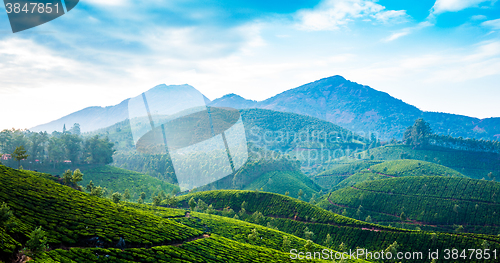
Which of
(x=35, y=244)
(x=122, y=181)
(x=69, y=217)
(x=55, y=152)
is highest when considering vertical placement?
(x=55, y=152)

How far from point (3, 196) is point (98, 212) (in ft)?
37.8

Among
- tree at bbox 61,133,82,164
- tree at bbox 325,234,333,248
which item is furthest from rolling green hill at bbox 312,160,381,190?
tree at bbox 61,133,82,164

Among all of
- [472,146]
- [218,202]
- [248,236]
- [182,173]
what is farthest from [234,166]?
[472,146]

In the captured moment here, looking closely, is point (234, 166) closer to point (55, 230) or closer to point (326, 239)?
point (326, 239)

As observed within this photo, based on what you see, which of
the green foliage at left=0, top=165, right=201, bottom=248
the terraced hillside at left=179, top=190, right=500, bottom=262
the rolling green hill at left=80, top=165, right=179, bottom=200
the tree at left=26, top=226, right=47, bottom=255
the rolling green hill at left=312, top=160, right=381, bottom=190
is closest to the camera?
the tree at left=26, top=226, right=47, bottom=255

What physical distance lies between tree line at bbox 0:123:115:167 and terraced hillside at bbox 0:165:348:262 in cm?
8019

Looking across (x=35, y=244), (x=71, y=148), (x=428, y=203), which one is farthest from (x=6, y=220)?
(x=428, y=203)

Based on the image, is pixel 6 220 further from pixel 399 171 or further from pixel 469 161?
pixel 469 161

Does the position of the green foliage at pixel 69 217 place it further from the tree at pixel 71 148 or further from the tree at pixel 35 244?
the tree at pixel 71 148

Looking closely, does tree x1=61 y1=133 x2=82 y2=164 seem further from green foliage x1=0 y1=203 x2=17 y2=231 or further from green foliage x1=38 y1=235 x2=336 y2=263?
green foliage x1=0 y1=203 x2=17 y2=231

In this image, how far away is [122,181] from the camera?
110 m

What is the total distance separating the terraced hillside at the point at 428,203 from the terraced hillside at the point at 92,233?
2857 inches

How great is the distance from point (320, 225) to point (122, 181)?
82.9 m

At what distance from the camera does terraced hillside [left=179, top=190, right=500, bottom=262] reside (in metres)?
65.4
